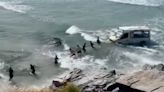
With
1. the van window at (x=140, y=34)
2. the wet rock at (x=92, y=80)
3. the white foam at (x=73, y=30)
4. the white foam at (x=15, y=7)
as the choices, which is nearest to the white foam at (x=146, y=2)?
the white foam at (x=15, y=7)

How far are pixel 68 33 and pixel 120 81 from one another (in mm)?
29834

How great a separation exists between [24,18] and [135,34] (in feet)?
67.9

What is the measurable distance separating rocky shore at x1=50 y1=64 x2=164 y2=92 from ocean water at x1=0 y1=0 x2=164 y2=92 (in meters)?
3.21

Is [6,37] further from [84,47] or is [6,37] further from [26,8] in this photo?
[26,8]

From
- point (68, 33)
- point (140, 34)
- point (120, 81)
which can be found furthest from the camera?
point (68, 33)

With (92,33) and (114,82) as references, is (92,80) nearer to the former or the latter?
(114,82)

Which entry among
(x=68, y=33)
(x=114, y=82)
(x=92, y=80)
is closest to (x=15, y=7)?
(x=68, y=33)

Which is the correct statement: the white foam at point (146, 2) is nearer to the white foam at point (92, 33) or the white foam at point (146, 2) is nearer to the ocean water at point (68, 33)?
the ocean water at point (68, 33)

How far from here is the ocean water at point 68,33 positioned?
41.0 meters

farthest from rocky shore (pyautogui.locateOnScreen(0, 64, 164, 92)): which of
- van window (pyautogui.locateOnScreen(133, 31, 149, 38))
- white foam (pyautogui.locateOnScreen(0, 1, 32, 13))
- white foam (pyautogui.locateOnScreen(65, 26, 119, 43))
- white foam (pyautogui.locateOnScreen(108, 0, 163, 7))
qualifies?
white foam (pyautogui.locateOnScreen(108, 0, 163, 7))

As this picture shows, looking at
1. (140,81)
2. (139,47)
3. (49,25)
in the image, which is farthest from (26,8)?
(140,81)

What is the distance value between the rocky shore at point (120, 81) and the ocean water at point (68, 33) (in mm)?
3213

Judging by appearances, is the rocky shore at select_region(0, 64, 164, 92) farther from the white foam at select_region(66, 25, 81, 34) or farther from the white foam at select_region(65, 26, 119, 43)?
the white foam at select_region(66, 25, 81, 34)

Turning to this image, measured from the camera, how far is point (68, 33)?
55.0 m
